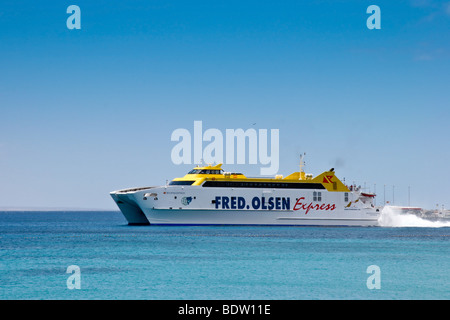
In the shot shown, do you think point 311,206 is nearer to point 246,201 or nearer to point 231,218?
point 246,201

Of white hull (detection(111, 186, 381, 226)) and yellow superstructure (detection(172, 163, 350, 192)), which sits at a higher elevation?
yellow superstructure (detection(172, 163, 350, 192))

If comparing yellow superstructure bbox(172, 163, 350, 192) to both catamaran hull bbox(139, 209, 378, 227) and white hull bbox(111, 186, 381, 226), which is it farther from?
catamaran hull bbox(139, 209, 378, 227)

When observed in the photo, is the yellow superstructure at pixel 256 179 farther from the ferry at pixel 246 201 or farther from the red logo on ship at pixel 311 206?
the red logo on ship at pixel 311 206

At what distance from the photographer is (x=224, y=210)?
199 feet

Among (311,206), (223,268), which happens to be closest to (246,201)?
(311,206)

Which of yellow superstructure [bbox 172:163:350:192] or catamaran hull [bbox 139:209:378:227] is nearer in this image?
catamaran hull [bbox 139:209:378:227]

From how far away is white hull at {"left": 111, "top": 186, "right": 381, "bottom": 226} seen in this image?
196 ft

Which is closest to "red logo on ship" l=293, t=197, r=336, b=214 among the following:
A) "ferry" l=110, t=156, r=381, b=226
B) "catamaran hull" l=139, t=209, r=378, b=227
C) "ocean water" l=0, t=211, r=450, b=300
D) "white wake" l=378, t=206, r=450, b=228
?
"ferry" l=110, t=156, r=381, b=226

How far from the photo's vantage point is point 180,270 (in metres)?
32.1

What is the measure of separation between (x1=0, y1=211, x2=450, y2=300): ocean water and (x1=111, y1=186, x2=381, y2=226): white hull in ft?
25.8

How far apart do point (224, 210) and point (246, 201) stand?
8.18 feet

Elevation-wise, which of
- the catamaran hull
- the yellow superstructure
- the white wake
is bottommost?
the white wake

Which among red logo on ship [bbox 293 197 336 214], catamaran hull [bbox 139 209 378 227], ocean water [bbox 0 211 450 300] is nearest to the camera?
ocean water [bbox 0 211 450 300]
